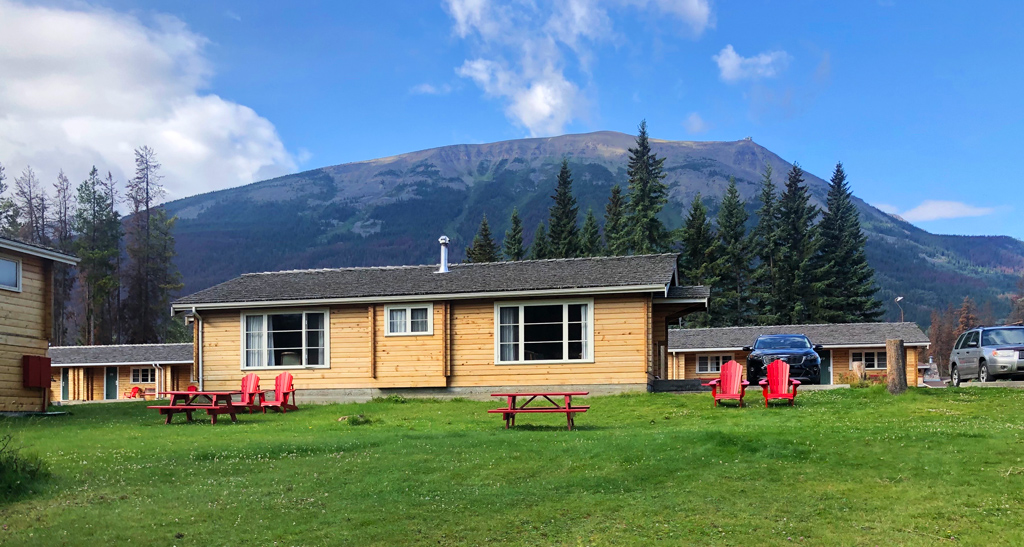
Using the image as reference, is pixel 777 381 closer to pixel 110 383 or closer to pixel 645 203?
pixel 110 383

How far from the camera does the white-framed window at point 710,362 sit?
44094 millimetres

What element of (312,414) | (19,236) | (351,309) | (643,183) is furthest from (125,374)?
(643,183)

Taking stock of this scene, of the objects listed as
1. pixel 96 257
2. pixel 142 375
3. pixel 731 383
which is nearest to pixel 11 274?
pixel 731 383

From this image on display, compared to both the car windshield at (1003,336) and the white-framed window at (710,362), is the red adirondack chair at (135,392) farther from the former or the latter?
the car windshield at (1003,336)

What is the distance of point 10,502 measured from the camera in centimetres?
962

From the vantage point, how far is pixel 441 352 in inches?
955

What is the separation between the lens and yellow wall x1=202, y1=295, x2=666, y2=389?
23000mm

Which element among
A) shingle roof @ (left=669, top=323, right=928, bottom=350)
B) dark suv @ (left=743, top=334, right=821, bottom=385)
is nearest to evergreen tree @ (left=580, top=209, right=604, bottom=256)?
shingle roof @ (left=669, top=323, right=928, bottom=350)

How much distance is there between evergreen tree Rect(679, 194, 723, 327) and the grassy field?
43.8m

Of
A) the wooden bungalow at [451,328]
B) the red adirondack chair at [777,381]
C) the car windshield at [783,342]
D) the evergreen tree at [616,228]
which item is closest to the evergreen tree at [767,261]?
the evergreen tree at [616,228]

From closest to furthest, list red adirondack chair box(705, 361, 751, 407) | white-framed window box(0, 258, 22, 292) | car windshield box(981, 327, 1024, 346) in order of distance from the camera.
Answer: red adirondack chair box(705, 361, 751, 407), white-framed window box(0, 258, 22, 292), car windshield box(981, 327, 1024, 346)

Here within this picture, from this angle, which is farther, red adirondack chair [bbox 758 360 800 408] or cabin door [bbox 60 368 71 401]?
cabin door [bbox 60 368 71 401]

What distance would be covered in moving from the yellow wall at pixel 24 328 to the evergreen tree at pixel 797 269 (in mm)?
48308

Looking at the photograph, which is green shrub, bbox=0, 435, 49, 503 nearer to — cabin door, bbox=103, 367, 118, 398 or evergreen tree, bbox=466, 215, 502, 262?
cabin door, bbox=103, 367, 118, 398
